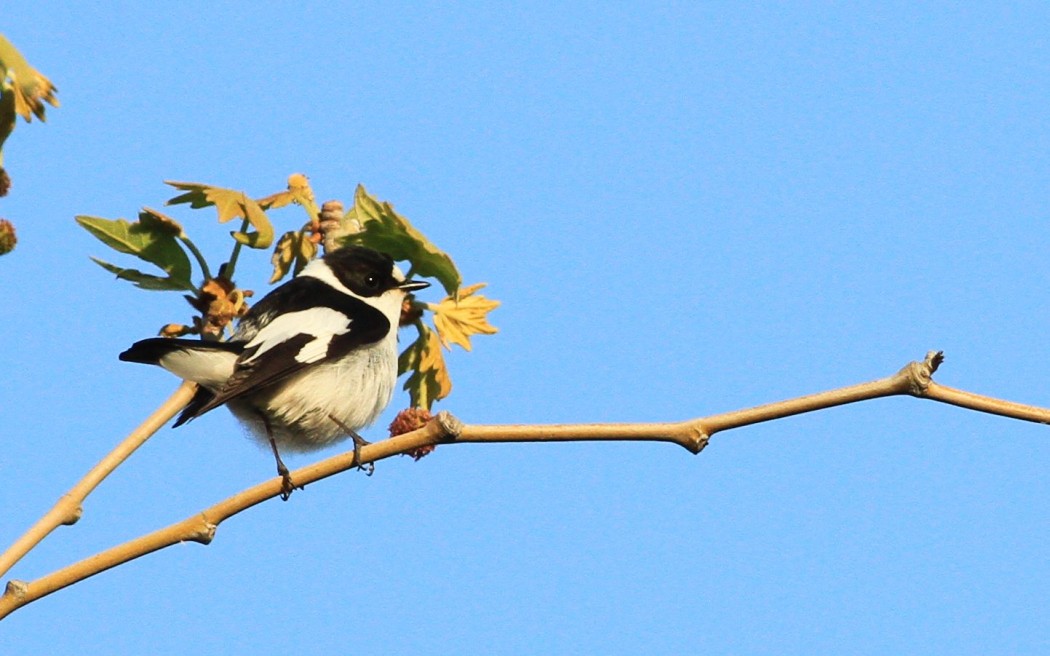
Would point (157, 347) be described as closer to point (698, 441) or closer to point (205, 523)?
point (205, 523)

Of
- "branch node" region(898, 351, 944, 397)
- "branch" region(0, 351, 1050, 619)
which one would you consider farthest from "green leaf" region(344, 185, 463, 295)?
"branch node" region(898, 351, 944, 397)

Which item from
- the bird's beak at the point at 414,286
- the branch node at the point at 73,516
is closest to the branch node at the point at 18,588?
the branch node at the point at 73,516

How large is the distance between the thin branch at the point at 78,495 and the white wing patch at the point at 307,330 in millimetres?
2079

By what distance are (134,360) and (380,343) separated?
122 centimetres

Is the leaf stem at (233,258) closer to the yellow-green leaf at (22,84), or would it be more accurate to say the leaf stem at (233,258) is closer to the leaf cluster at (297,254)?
the leaf cluster at (297,254)

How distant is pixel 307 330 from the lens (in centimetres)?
524

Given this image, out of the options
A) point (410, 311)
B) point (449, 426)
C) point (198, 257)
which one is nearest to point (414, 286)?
point (410, 311)

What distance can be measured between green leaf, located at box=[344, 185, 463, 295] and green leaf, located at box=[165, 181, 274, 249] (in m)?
0.31

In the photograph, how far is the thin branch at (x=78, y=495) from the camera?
7.91 ft

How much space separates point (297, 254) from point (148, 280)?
44 centimetres

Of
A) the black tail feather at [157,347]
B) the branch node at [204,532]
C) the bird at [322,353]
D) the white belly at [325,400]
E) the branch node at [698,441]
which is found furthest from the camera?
the white belly at [325,400]

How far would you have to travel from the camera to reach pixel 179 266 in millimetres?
3502

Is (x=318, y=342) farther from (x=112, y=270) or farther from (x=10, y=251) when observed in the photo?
(x=10, y=251)

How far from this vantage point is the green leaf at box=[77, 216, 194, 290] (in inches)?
135
